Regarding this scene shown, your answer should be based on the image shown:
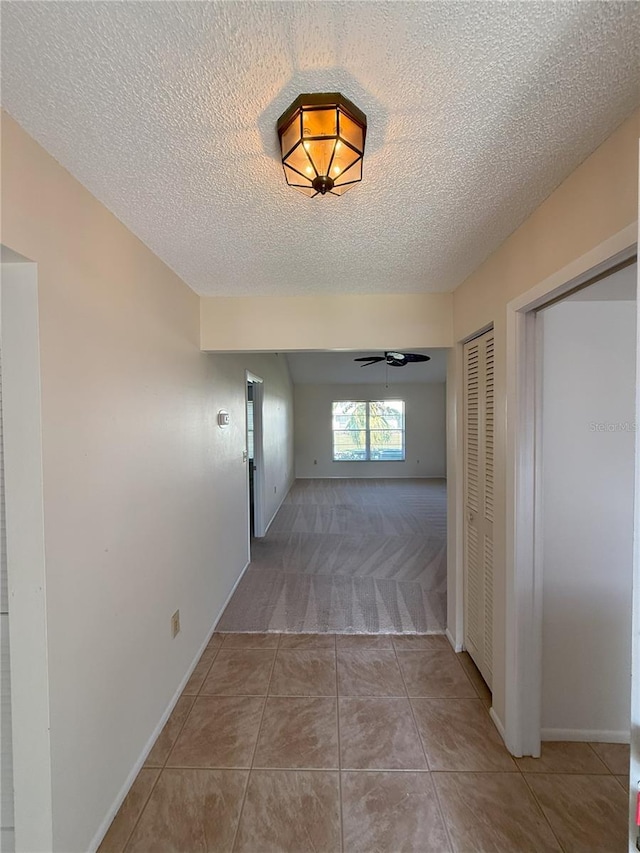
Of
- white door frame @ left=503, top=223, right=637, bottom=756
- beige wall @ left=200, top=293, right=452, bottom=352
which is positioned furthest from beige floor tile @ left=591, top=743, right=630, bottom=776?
beige wall @ left=200, top=293, right=452, bottom=352

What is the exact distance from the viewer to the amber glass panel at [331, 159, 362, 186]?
1.04 metres

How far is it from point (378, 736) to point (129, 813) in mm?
1071

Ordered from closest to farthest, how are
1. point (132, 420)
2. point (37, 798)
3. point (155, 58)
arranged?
point (155, 58), point (37, 798), point (132, 420)

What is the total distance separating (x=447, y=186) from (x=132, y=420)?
Result: 152 centimetres

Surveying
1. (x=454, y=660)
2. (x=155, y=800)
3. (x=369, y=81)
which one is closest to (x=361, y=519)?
(x=454, y=660)

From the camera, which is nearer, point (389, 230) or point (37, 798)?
point (37, 798)

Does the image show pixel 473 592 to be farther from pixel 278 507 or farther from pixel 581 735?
pixel 278 507

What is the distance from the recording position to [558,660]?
166cm

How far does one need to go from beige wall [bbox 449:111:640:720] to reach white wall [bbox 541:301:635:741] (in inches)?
7.7

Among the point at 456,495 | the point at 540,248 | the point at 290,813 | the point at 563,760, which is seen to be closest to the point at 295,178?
the point at 540,248

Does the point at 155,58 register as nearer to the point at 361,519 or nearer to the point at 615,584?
the point at 615,584

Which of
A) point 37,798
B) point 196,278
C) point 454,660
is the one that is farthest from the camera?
point 454,660

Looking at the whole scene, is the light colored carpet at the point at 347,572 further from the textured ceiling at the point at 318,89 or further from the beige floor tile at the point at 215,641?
the textured ceiling at the point at 318,89

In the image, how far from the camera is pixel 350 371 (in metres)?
8.05
